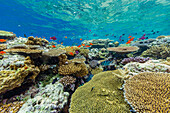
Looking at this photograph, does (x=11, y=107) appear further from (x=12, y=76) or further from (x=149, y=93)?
(x=149, y=93)

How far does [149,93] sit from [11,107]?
4611 millimetres

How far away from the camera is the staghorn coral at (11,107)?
2.56m

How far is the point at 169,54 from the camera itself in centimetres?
611

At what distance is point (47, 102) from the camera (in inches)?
103

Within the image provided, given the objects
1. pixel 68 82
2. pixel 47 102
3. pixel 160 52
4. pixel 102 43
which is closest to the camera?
pixel 47 102

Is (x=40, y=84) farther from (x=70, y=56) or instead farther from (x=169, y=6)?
(x=169, y=6)

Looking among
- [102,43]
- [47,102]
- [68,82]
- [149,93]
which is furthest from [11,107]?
[102,43]

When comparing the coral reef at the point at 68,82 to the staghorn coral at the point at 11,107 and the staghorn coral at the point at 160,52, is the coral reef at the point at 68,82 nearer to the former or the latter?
the staghorn coral at the point at 11,107

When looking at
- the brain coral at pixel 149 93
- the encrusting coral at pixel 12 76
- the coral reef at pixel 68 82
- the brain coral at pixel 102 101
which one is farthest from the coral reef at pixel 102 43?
the encrusting coral at pixel 12 76

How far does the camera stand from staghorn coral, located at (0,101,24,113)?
8.40ft

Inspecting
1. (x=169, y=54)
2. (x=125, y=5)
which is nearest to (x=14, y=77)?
(x=169, y=54)

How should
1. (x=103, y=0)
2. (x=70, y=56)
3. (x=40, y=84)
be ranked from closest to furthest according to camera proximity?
(x=40, y=84), (x=70, y=56), (x=103, y=0)

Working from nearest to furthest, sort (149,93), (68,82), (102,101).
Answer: (149,93) → (102,101) → (68,82)

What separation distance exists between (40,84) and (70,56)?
3.69m
